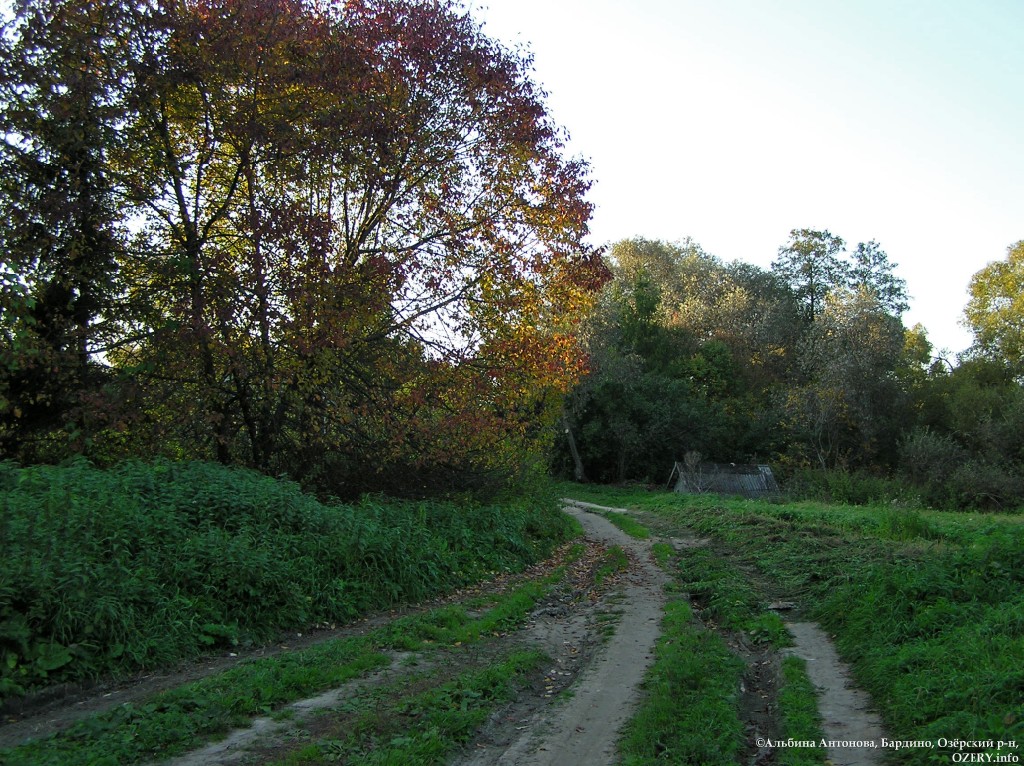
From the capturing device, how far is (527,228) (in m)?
15.5

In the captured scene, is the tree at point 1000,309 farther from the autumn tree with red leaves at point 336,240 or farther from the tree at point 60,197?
the tree at point 60,197

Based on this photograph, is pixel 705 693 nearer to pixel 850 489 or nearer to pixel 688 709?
pixel 688 709

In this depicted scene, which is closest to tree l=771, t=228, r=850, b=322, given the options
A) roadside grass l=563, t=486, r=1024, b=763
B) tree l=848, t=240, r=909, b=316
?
tree l=848, t=240, r=909, b=316

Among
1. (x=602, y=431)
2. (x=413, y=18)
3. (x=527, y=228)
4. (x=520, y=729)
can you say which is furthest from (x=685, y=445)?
(x=520, y=729)

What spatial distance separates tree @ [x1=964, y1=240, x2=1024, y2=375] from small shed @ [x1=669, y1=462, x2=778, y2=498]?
17.9 m

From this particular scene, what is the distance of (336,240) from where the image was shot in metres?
14.6

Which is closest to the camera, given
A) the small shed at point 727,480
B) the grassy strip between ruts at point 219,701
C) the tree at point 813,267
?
the grassy strip between ruts at point 219,701

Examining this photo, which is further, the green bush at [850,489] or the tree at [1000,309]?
the tree at [1000,309]

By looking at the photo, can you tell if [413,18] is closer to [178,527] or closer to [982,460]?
[178,527]

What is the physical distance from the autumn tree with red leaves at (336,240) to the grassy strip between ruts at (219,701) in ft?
18.6

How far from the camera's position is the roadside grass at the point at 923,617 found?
18.0 feet

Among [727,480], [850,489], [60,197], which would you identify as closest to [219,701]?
[60,197]

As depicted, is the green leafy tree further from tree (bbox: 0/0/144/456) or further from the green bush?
tree (bbox: 0/0/144/456)

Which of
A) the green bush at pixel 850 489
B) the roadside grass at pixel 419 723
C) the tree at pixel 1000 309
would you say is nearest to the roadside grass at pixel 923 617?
the roadside grass at pixel 419 723
